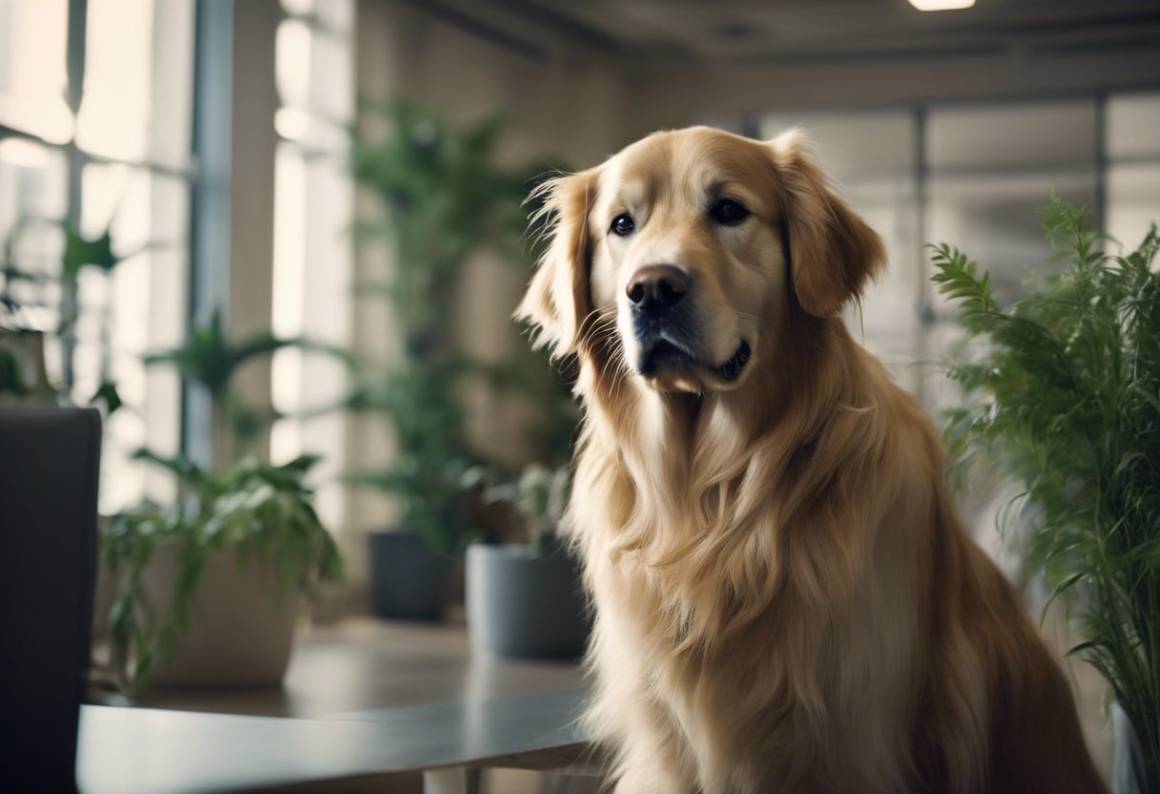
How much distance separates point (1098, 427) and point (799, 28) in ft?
21.5

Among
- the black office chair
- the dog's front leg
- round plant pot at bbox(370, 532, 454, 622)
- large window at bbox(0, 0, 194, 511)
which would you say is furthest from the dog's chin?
round plant pot at bbox(370, 532, 454, 622)

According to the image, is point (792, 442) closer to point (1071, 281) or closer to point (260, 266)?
point (1071, 281)

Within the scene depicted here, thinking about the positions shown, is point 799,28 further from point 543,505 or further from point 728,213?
point 728,213

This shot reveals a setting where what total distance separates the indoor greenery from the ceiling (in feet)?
3.73

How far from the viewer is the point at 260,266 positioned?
562 cm

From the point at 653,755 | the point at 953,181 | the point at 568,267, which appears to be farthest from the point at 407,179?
the point at 653,755

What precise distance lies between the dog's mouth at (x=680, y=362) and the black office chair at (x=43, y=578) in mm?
874

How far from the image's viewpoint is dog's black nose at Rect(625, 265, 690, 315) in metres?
1.57

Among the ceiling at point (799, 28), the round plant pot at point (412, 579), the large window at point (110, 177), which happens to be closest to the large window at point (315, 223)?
the round plant pot at point (412, 579)

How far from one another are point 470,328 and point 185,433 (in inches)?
91.0

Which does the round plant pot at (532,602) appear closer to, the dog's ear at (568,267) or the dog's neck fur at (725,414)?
the dog's ear at (568,267)

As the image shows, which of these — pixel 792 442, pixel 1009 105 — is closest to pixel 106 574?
pixel 792 442

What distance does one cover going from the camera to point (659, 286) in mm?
1582

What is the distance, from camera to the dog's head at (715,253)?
1594 millimetres
